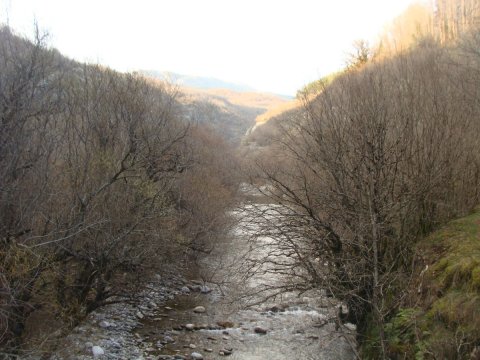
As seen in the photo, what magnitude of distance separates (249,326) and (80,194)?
4809 mm

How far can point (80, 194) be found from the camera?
9320 mm

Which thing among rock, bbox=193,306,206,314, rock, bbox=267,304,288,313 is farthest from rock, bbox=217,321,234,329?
rock, bbox=267,304,288,313

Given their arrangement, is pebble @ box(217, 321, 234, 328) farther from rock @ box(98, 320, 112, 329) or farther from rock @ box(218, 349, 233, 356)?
rock @ box(98, 320, 112, 329)

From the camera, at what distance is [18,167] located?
301 inches

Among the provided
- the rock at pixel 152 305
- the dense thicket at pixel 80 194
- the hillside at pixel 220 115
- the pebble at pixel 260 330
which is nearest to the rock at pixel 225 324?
the pebble at pixel 260 330

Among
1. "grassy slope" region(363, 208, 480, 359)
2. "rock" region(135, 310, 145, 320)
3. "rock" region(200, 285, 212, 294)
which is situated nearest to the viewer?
"grassy slope" region(363, 208, 480, 359)

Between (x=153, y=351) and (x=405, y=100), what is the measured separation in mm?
7431

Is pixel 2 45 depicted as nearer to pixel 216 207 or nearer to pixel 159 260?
pixel 159 260

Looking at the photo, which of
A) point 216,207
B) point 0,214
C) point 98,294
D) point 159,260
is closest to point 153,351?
point 98,294

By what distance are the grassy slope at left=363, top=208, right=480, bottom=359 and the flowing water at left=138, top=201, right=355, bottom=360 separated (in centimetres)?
129

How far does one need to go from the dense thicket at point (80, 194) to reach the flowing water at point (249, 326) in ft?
4.84

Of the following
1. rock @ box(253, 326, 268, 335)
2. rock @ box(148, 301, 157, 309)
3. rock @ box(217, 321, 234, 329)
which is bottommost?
rock @ box(148, 301, 157, 309)

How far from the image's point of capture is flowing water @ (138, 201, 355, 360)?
8.32 meters

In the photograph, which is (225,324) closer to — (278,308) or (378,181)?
(278,308)
